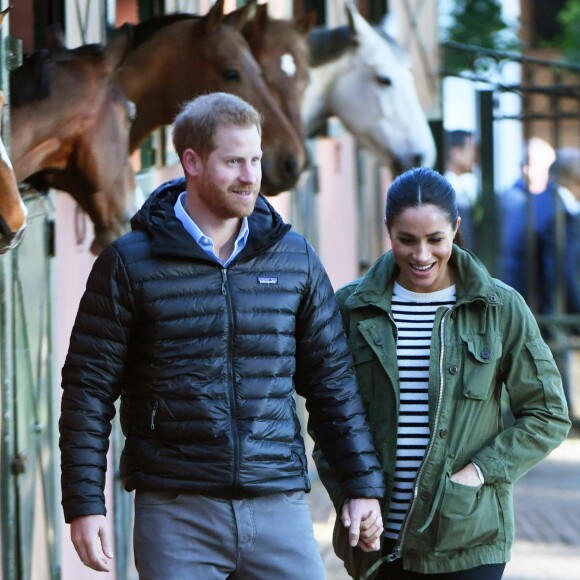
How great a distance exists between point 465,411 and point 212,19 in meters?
2.31

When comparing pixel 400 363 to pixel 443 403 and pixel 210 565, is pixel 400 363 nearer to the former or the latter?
pixel 443 403

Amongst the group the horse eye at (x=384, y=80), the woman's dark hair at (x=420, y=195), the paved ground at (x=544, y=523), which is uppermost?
the horse eye at (x=384, y=80)

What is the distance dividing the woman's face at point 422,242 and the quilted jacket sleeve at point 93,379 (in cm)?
67

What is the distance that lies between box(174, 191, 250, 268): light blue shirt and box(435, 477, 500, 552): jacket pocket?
29.1 inches

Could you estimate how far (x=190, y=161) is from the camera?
13.0 feet

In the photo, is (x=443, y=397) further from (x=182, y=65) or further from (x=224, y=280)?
(x=182, y=65)

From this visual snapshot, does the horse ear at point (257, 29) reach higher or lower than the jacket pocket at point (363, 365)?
higher

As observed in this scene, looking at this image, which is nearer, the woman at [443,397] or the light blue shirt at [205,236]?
the light blue shirt at [205,236]

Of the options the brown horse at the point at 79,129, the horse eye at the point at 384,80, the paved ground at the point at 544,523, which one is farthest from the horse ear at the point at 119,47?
the horse eye at the point at 384,80

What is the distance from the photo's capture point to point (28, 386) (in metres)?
5.62

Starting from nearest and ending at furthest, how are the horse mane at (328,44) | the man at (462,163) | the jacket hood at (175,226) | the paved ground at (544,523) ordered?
the jacket hood at (175,226) < the paved ground at (544,523) < the horse mane at (328,44) < the man at (462,163)

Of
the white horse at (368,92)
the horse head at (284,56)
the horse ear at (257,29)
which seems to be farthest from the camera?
the white horse at (368,92)

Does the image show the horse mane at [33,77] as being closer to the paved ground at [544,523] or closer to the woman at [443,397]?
the woman at [443,397]

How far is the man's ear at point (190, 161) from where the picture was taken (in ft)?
13.0
